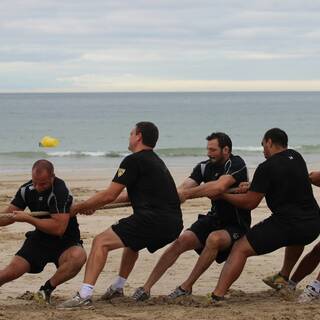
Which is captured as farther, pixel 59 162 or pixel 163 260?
pixel 59 162

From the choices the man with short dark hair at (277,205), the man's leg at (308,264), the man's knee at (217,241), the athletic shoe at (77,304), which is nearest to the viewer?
the athletic shoe at (77,304)

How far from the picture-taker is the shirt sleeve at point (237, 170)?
838 centimetres

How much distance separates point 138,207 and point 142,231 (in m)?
0.23

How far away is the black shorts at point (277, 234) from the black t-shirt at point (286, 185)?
70 mm

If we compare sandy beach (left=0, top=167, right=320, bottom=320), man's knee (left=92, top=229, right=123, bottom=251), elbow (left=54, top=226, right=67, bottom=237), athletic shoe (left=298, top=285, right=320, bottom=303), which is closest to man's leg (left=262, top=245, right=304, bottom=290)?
sandy beach (left=0, top=167, right=320, bottom=320)

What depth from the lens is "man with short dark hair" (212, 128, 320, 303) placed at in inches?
310

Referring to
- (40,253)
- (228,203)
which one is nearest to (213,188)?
(228,203)

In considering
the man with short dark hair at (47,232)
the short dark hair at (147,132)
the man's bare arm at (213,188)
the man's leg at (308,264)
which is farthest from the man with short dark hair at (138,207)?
the man's leg at (308,264)

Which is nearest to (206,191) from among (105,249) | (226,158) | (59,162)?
(226,158)

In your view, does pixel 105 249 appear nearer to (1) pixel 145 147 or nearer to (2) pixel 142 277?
(1) pixel 145 147

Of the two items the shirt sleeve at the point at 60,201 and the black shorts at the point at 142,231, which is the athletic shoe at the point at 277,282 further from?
the shirt sleeve at the point at 60,201

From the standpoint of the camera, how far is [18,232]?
41.8 ft

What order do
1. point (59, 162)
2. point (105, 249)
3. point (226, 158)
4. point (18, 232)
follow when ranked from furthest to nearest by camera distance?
point (59, 162) < point (18, 232) < point (226, 158) < point (105, 249)

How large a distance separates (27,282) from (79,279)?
584 mm
